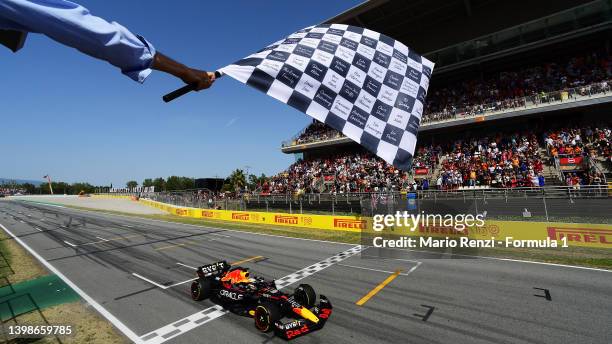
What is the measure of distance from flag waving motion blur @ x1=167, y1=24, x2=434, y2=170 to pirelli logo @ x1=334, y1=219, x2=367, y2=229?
13869mm

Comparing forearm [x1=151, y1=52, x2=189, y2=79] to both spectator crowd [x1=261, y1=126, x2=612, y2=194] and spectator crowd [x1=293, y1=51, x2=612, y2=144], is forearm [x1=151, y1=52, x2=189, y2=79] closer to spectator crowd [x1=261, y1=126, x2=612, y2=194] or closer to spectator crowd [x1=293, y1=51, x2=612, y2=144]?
spectator crowd [x1=261, y1=126, x2=612, y2=194]

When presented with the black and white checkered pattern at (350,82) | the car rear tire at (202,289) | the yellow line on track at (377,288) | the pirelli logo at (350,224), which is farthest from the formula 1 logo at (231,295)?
the pirelli logo at (350,224)

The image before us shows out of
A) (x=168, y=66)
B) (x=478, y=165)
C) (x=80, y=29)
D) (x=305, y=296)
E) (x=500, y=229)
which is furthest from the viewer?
Answer: (x=478, y=165)

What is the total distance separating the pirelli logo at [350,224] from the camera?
17797 mm

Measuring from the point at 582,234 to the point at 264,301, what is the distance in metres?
12.3

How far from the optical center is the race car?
605cm

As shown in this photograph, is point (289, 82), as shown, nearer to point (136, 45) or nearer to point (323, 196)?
point (136, 45)

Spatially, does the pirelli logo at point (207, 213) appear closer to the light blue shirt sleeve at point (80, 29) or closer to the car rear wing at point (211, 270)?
the car rear wing at point (211, 270)

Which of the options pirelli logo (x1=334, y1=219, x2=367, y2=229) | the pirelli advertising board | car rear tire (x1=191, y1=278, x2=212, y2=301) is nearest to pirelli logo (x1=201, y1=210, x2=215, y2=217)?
the pirelli advertising board

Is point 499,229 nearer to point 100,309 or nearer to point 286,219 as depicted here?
point 286,219

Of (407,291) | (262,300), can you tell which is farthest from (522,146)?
(262,300)

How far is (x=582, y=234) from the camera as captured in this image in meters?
12.0

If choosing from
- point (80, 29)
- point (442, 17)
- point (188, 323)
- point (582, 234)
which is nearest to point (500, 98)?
point (442, 17)

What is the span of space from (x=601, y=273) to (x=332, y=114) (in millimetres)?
10227
